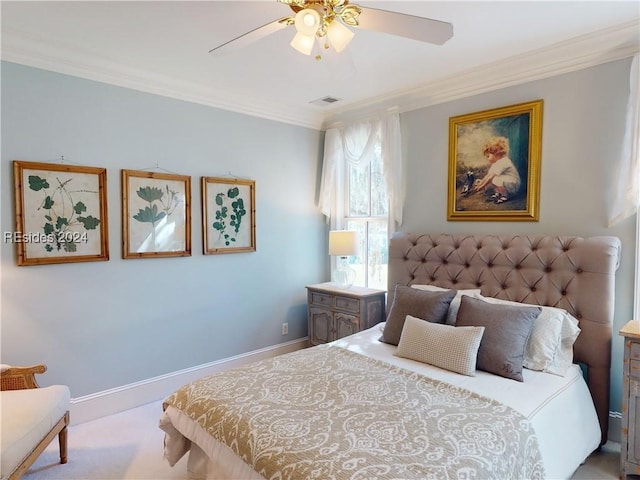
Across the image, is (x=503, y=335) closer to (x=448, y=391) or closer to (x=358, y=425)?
(x=448, y=391)

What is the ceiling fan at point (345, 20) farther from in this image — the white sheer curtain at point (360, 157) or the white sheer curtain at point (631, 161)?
the white sheer curtain at point (360, 157)

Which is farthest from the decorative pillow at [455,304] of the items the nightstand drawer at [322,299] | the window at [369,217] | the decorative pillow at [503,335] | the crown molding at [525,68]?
the crown molding at [525,68]

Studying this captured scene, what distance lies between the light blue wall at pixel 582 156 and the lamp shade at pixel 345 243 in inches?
39.4

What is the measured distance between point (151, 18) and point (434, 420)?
2.49 metres

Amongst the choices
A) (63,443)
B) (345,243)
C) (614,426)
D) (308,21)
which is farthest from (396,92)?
(63,443)

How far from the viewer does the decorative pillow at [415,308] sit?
2.51 m

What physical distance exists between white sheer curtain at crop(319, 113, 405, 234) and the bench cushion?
2.72 metres

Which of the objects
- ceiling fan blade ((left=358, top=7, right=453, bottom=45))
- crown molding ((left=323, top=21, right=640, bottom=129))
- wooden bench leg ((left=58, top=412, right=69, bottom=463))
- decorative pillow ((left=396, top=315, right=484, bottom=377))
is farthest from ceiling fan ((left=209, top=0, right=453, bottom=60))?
wooden bench leg ((left=58, top=412, right=69, bottom=463))

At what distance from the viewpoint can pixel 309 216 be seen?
418cm

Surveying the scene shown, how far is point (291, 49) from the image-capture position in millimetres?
2584

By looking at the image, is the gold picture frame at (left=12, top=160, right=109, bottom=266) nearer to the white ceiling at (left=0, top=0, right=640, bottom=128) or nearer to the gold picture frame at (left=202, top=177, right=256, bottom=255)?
the white ceiling at (left=0, top=0, right=640, bottom=128)

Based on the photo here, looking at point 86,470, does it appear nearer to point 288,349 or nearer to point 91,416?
point 91,416

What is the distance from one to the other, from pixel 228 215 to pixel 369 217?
53.8 inches

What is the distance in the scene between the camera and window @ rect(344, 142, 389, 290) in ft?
12.4
